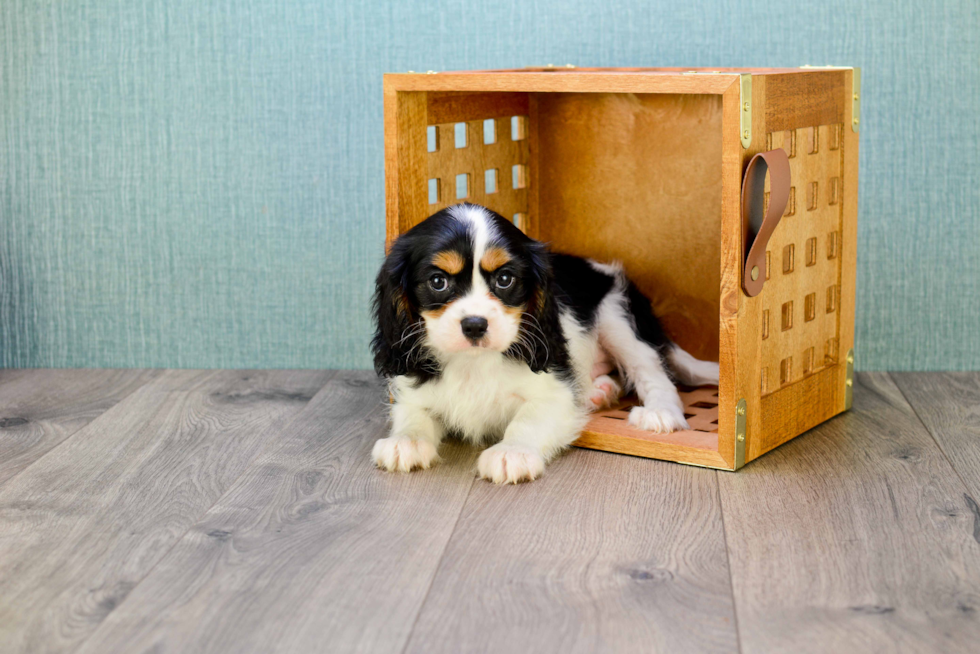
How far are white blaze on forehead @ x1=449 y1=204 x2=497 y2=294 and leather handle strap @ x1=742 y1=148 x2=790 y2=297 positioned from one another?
19.7 inches

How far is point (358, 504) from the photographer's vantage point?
198 centimetres

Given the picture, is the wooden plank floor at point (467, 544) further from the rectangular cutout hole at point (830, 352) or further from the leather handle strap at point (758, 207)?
the leather handle strap at point (758, 207)

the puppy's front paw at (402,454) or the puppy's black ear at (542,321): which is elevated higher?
the puppy's black ear at (542,321)

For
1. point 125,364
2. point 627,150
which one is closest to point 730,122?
point 627,150

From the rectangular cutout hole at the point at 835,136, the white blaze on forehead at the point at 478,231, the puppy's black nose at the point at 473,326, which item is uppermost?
the rectangular cutout hole at the point at 835,136

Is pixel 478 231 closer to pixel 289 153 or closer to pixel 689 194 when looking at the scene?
pixel 689 194

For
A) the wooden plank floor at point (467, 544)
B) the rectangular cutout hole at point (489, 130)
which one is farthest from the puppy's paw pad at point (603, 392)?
the rectangular cutout hole at point (489, 130)

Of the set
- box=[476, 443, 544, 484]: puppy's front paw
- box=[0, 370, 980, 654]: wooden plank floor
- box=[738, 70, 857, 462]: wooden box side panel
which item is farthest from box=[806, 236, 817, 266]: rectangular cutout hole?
box=[476, 443, 544, 484]: puppy's front paw

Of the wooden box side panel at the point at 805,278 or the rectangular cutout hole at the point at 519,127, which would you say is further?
the rectangular cutout hole at the point at 519,127

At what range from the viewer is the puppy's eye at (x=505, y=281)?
2.14 meters

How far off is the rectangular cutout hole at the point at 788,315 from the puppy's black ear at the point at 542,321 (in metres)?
0.48

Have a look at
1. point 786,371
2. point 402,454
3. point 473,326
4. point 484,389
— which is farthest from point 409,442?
point 786,371

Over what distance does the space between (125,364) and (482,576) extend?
1.92m

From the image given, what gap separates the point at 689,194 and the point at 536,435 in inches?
39.0
